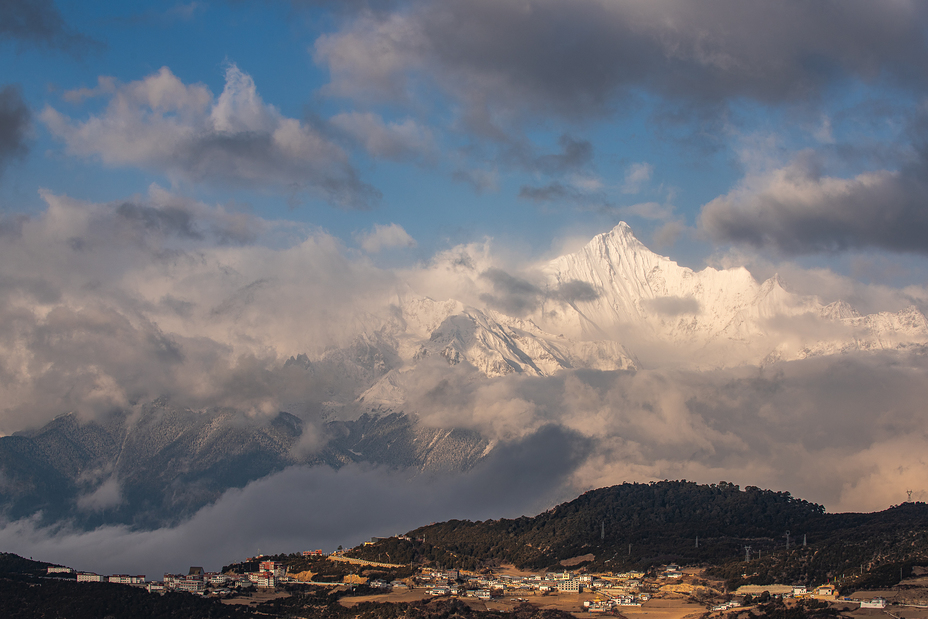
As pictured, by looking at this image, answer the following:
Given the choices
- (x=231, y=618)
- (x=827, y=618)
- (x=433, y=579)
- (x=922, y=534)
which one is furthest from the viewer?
(x=433, y=579)

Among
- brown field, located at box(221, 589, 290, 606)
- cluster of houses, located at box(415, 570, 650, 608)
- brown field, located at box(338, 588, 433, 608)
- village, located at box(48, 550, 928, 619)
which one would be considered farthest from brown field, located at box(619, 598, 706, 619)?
brown field, located at box(221, 589, 290, 606)

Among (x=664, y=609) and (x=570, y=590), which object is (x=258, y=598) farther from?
(x=664, y=609)

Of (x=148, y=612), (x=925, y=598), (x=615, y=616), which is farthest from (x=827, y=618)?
(x=148, y=612)

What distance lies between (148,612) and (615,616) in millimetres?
70791

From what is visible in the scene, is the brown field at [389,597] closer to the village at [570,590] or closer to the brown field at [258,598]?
the village at [570,590]

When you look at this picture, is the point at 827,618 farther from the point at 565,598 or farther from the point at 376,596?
the point at 376,596

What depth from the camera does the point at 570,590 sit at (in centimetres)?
17962

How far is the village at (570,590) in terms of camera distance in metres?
160

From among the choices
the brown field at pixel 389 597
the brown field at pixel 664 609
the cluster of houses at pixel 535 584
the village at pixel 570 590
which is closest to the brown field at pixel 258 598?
the village at pixel 570 590

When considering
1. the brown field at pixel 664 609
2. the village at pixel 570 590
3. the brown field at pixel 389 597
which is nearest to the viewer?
the brown field at pixel 664 609

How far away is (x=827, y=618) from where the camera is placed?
5443 inches

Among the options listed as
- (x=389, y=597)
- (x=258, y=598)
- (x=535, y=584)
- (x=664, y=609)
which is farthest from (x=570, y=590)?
(x=258, y=598)

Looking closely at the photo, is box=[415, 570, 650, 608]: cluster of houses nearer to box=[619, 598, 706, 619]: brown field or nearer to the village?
the village

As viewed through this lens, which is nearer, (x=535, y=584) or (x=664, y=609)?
(x=664, y=609)
